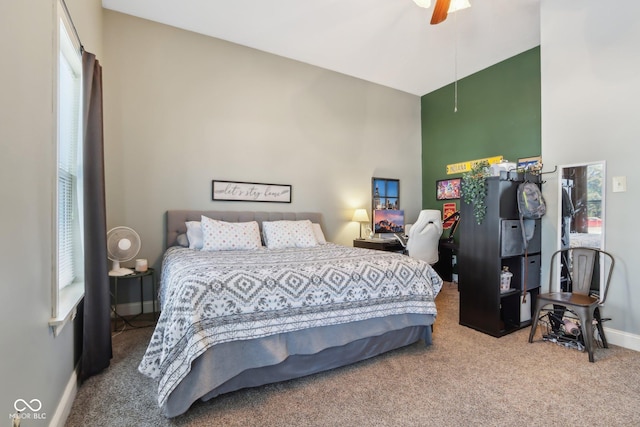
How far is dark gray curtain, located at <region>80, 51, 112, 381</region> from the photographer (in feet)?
6.48

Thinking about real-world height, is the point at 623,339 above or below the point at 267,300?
below

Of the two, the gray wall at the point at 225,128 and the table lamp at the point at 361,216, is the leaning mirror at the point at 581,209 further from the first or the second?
the gray wall at the point at 225,128

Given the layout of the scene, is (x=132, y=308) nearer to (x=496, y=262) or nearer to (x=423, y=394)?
(x=423, y=394)

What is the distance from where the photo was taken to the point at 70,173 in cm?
215

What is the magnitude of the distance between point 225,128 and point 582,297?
13.2ft

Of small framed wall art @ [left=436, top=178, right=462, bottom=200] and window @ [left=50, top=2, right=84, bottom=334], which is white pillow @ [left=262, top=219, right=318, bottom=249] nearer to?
window @ [left=50, top=2, right=84, bottom=334]

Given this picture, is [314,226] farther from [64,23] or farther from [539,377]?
[64,23]

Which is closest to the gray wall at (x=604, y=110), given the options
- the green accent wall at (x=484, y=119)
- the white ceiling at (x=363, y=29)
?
the white ceiling at (x=363, y=29)

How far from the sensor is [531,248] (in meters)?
3.01

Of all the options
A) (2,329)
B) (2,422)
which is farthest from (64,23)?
(2,422)

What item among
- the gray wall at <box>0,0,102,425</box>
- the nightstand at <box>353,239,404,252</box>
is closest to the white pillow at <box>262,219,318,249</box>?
the nightstand at <box>353,239,404,252</box>

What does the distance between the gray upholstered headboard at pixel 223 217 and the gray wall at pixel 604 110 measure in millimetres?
2847

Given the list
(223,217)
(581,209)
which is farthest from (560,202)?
(223,217)

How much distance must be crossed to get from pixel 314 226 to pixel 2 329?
325 centimetres
